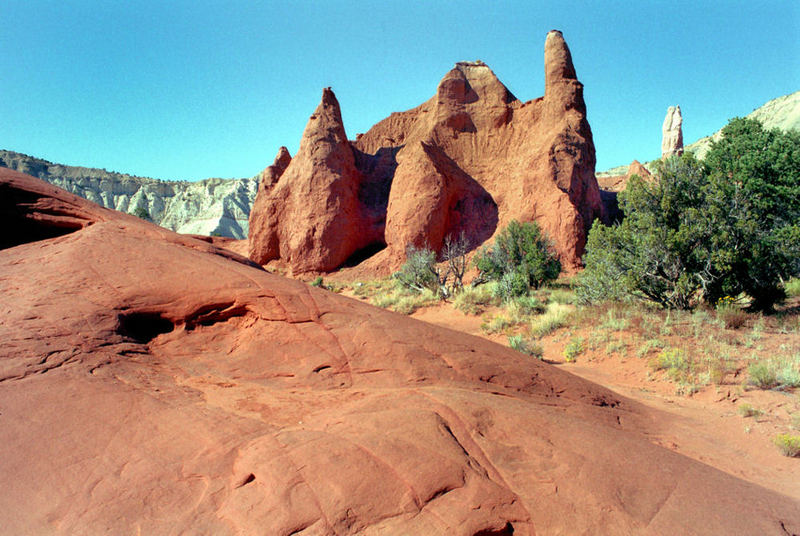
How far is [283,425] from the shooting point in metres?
2.97

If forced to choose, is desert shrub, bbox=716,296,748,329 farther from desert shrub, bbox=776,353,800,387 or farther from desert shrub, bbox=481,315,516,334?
desert shrub, bbox=481,315,516,334

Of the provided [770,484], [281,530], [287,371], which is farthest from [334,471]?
[770,484]

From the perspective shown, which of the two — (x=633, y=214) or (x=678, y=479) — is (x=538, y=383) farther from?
(x=633, y=214)

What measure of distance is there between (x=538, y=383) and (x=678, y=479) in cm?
161

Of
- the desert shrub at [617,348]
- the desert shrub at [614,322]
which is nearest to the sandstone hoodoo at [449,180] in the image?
the desert shrub at [614,322]

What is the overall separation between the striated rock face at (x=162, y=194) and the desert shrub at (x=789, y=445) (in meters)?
62.4

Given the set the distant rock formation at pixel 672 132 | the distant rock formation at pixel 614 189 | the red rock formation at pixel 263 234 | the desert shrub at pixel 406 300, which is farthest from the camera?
the distant rock formation at pixel 672 132

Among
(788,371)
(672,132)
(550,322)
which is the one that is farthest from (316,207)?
(672,132)

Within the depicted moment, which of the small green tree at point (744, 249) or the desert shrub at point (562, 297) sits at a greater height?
the small green tree at point (744, 249)

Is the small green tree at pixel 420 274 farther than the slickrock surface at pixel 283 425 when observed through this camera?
Yes

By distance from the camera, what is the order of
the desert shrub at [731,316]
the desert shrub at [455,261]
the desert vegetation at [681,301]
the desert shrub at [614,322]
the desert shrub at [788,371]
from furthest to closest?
the desert shrub at [455,261] → the desert shrub at [614,322] → the desert shrub at [731,316] → the desert vegetation at [681,301] → the desert shrub at [788,371]

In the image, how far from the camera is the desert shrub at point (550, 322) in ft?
36.6

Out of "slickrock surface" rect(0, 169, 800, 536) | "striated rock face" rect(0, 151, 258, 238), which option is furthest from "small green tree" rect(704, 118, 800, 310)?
"striated rock face" rect(0, 151, 258, 238)

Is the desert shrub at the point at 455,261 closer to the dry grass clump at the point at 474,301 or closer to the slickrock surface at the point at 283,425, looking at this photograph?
the dry grass clump at the point at 474,301
